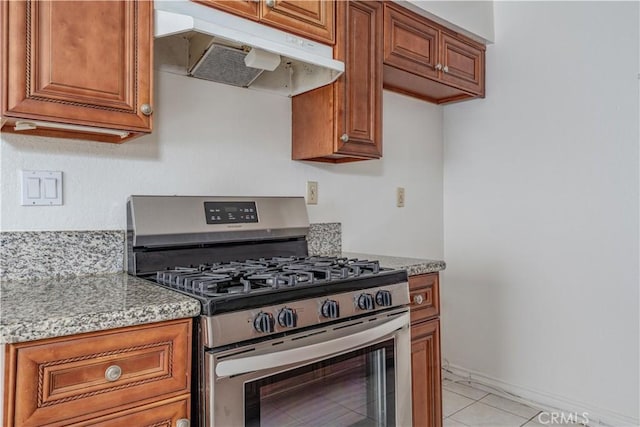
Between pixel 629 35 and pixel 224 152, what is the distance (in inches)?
77.1

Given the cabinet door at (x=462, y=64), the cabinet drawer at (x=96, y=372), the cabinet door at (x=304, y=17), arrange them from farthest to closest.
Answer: the cabinet door at (x=462, y=64) → the cabinet door at (x=304, y=17) → the cabinet drawer at (x=96, y=372)

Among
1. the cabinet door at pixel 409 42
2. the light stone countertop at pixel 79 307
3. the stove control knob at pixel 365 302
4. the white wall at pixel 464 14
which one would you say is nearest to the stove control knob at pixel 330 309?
the stove control knob at pixel 365 302

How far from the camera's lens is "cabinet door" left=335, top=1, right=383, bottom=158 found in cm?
184

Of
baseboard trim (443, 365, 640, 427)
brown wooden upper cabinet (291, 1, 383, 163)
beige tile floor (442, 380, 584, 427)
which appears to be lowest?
beige tile floor (442, 380, 584, 427)

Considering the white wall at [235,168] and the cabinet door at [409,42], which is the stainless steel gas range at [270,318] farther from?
the cabinet door at [409,42]

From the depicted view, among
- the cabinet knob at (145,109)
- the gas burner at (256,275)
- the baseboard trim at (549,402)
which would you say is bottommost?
the baseboard trim at (549,402)

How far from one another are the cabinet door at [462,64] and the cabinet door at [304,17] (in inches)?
34.7

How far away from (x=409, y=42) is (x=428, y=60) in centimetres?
16

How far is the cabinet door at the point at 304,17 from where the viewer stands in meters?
1.55

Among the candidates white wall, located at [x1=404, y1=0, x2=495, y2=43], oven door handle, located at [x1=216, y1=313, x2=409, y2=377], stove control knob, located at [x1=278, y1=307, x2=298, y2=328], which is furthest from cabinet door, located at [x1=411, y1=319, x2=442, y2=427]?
white wall, located at [x1=404, y1=0, x2=495, y2=43]

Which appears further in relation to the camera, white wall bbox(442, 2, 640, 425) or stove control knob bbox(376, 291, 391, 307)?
white wall bbox(442, 2, 640, 425)

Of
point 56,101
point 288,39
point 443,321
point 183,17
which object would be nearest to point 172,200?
point 56,101

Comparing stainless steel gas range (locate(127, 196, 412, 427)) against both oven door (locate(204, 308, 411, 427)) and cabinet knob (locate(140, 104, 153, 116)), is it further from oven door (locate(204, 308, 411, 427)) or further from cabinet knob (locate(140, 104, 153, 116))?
cabinet knob (locate(140, 104, 153, 116))

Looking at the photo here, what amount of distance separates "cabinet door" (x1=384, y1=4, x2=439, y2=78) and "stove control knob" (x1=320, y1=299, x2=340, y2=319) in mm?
1296
